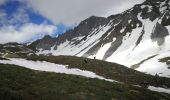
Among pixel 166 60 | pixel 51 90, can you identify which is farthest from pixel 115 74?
pixel 166 60

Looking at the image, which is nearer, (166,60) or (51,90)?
(51,90)

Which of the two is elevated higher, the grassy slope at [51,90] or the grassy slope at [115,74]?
the grassy slope at [115,74]

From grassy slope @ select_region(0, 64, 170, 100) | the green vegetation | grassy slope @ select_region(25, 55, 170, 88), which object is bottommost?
grassy slope @ select_region(0, 64, 170, 100)

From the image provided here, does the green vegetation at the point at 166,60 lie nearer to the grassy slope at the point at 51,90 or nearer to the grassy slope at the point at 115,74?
the grassy slope at the point at 115,74

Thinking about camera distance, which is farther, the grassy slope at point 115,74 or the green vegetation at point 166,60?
the green vegetation at point 166,60

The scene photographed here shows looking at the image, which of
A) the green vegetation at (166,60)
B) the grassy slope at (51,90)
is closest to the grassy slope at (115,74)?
the grassy slope at (51,90)

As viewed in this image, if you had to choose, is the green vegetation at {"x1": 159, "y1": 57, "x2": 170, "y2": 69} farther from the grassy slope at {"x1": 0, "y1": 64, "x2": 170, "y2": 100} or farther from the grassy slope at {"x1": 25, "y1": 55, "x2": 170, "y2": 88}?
the grassy slope at {"x1": 0, "y1": 64, "x2": 170, "y2": 100}

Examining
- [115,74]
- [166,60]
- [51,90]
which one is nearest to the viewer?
[51,90]

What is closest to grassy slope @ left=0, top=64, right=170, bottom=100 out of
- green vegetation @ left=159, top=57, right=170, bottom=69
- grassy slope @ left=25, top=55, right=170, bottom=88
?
grassy slope @ left=25, top=55, right=170, bottom=88

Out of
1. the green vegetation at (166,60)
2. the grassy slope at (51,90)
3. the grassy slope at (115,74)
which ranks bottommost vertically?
the grassy slope at (51,90)

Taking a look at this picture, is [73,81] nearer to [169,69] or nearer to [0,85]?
[0,85]

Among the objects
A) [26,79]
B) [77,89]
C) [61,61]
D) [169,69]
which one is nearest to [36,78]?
[26,79]

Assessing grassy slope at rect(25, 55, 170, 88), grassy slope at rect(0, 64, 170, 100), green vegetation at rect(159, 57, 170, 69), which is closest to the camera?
grassy slope at rect(0, 64, 170, 100)

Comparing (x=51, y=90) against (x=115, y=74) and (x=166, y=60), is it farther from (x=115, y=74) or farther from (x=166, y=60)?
(x=166, y=60)
